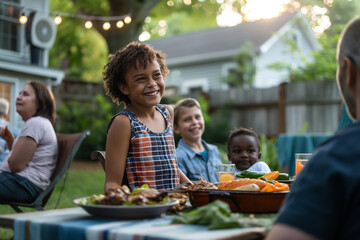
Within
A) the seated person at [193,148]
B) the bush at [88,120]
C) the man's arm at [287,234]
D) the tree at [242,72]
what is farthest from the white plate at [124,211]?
the tree at [242,72]

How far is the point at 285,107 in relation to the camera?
13047mm

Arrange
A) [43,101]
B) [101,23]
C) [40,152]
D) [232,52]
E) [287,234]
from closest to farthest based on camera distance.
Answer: [287,234]
[40,152]
[43,101]
[101,23]
[232,52]

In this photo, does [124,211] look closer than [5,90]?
Yes

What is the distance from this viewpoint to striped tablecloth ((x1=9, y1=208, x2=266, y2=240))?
1.24 meters

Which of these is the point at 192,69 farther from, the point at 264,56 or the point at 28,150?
the point at 28,150

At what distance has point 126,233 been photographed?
126 centimetres

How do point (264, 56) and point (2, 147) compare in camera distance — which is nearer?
point (2, 147)

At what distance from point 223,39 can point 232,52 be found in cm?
302

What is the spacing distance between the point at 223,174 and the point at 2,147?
10.5 ft

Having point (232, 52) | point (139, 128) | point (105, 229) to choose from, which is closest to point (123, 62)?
point (139, 128)

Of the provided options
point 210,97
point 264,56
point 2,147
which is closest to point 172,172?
point 2,147

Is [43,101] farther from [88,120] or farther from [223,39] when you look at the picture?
[223,39]

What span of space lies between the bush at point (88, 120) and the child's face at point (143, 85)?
30.2ft

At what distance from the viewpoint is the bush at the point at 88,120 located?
38.8 ft
